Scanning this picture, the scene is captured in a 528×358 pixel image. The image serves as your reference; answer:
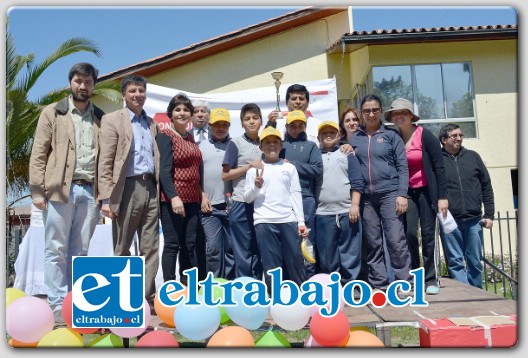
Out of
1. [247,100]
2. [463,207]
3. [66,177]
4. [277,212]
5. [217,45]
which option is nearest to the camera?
[66,177]

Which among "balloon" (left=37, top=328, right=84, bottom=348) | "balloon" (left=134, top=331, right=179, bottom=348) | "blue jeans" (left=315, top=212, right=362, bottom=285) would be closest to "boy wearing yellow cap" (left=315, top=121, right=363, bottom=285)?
"blue jeans" (left=315, top=212, right=362, bottom=285)

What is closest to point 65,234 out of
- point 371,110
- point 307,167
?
point 307,167

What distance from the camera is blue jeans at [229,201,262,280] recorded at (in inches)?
141

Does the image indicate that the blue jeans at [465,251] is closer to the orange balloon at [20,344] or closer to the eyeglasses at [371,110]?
the eyeglasses at [371,110]

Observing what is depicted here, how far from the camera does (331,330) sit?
8.92 ft

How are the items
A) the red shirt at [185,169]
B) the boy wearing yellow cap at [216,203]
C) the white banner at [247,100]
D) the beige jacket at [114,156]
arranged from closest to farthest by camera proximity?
the beige jacket at [114,156] < the red shirt at [185,169] < the boy wearing yellow cap at [216,203] < the white banner at [247,100]

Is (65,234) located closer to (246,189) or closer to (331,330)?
(246,189)

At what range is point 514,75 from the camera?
287 centimetres

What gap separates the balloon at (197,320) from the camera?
277 centimetres

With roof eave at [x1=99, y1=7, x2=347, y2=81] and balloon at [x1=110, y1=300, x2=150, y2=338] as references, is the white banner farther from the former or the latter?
balloon at [x1=110, y1=300, x2=150, y2=338]

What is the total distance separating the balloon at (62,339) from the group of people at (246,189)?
287 millimetres

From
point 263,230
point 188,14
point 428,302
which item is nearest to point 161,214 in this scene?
point 263,230

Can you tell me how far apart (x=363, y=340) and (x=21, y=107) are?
2154mm

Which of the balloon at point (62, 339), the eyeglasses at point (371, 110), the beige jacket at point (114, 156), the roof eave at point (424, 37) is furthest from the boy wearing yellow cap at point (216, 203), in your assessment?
the roof eave at point (424, 37)
